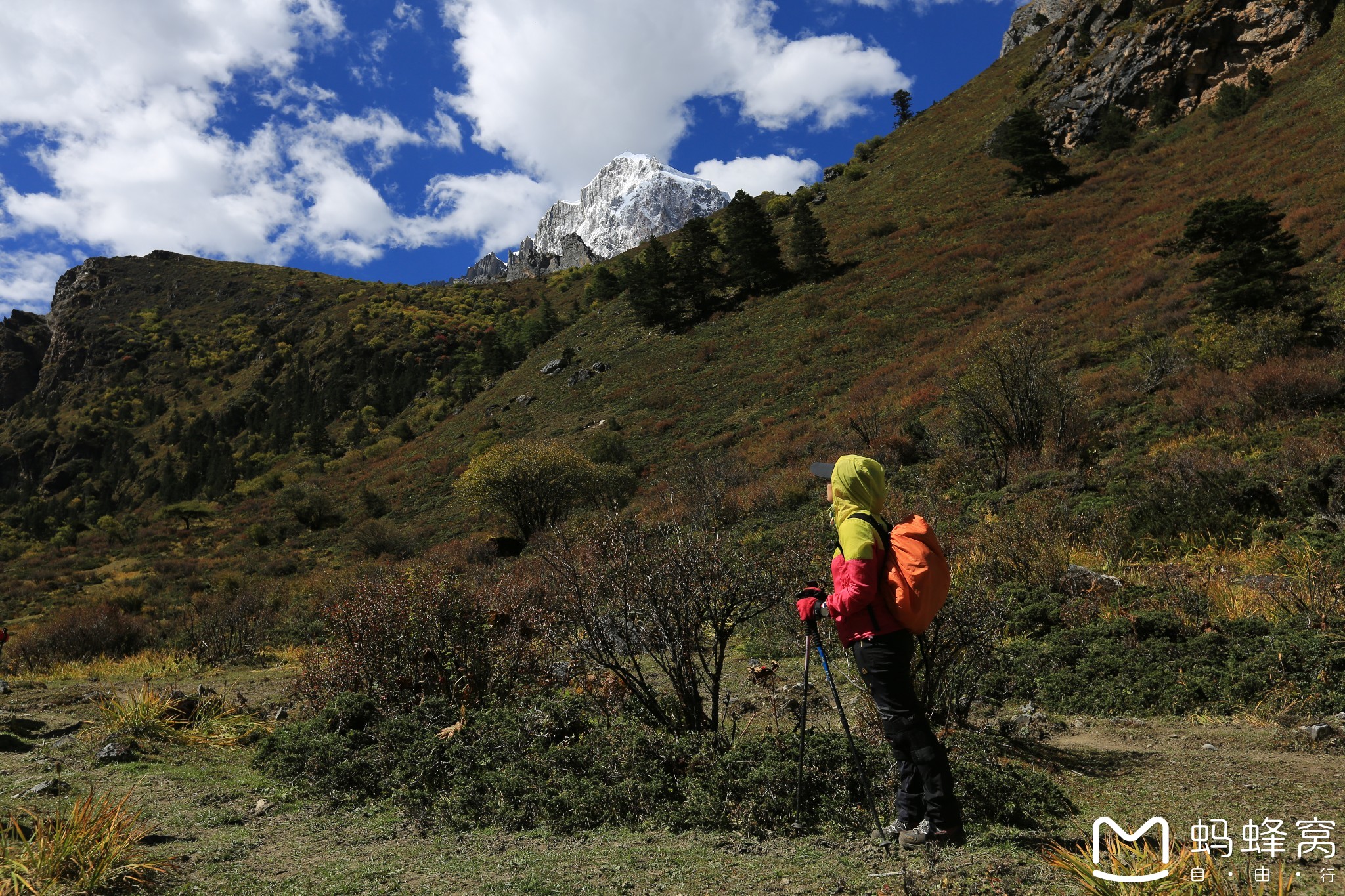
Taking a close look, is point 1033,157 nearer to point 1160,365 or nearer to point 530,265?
point 1160,365

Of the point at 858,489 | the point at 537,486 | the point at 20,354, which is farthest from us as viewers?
the point at 20,354

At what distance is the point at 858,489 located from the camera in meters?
2.88

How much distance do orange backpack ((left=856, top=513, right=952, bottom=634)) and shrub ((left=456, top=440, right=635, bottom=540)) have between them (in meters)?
17.8

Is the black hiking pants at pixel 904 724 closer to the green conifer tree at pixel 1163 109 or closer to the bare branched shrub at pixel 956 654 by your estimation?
the bare branched shrub at pixel 956 654

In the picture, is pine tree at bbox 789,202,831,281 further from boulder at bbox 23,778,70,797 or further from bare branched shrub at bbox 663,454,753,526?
boulder at bbox 23,778,70,797

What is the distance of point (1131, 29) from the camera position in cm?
3747

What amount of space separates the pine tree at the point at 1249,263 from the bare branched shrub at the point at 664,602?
12784 millimetres

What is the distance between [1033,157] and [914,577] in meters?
38.9

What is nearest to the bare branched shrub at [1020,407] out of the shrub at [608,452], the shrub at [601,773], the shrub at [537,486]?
the shrub at [601,773]

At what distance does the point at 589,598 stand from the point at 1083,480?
27.3ft

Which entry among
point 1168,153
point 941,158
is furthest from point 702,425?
point 941,158

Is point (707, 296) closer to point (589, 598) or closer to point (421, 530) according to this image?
point (421, 530)

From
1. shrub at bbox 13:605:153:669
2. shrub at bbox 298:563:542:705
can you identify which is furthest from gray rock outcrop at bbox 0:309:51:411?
shrub at bbox 298:563:542:705

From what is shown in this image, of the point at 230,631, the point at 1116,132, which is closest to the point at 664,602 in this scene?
the point at 230,631
